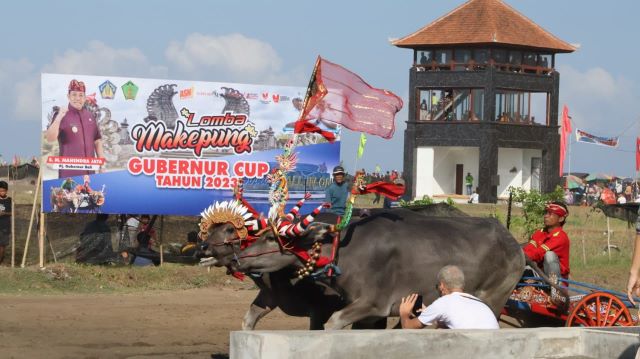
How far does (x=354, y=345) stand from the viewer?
28.1 feet

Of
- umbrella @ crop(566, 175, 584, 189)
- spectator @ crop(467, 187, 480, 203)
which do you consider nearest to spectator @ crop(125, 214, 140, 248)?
spectator @ crop(467, 187, 480, 203)

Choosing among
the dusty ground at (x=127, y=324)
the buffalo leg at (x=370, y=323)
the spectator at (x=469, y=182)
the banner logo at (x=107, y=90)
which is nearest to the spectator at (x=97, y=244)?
the dusty ground at (x=127, y=324)

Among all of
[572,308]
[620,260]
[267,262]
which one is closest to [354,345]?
[267,262]

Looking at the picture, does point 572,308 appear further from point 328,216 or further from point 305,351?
point 305,351

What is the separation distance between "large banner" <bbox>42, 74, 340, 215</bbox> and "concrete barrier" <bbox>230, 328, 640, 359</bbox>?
959 cm

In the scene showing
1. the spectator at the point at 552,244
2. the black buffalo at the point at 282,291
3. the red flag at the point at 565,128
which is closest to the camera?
the black buffalo at the point at 282,291

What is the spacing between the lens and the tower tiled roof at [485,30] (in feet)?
182

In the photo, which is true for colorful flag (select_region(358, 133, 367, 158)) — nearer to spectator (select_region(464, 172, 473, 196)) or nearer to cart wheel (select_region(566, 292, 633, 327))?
cart wheel (select_region(566, 292, 633, 327))

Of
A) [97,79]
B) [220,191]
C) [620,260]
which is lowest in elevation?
[620,260]

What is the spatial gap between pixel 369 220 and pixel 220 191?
27.1 feet

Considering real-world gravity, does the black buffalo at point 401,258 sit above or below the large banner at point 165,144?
below

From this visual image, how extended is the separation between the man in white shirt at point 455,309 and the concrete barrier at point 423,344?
0.37ft

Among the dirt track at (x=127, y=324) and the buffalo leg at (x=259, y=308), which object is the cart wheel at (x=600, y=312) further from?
the dirt track at (x=127, y=324)

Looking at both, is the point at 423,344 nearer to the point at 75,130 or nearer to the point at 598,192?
the point at 75,130
